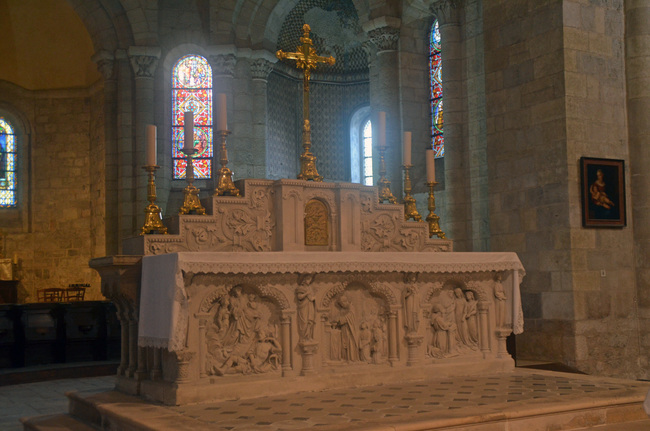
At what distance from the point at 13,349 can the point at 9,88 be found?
1175 centimetres

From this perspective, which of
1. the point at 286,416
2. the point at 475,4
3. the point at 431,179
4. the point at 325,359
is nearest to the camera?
the point at 286,416

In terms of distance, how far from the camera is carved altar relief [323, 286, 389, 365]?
6879 mm

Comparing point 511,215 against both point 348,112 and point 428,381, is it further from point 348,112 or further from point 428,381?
point 348,112

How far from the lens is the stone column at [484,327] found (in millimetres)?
7621

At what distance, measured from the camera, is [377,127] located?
7.98m

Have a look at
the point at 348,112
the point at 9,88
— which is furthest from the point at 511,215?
the point at 9,88

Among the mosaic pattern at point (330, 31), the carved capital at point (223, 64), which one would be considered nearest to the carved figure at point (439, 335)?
the carved capital at point (223, 64)

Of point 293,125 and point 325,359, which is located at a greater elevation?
point 293,125

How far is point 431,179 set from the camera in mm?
8039

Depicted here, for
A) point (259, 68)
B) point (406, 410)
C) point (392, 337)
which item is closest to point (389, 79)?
point (259, 68)

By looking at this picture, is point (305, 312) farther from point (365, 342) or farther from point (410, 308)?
point (410, 308)

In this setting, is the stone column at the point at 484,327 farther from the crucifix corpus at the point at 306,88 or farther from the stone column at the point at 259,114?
the stone column at the point at 259,114

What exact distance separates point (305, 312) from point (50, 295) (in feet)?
39.9

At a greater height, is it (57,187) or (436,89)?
(436,89)
